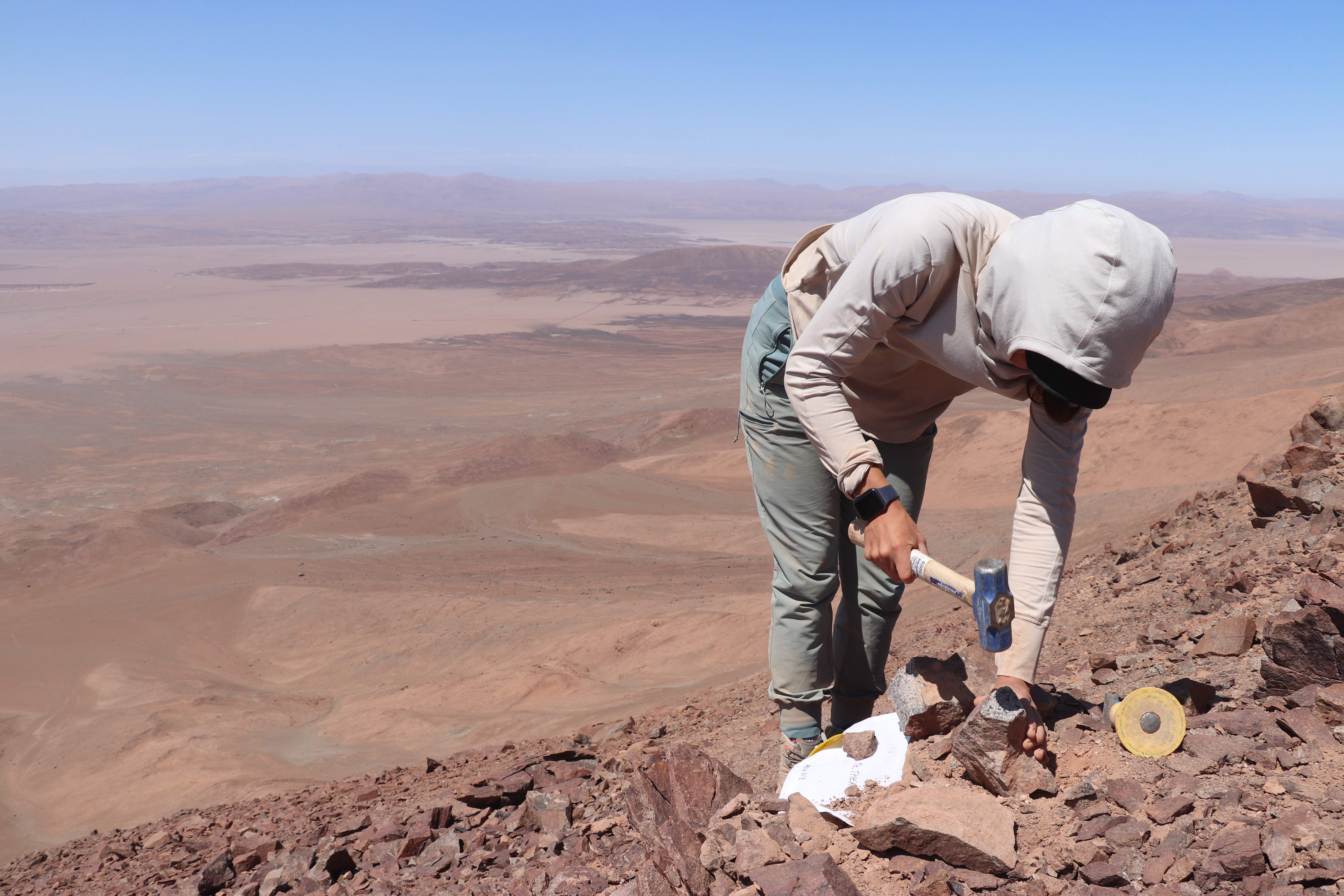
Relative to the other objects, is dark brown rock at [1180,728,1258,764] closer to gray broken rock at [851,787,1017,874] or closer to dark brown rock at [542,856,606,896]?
gray broken rock at [851,787,1017,874]

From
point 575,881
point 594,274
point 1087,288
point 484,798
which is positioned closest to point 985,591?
point 1087,288

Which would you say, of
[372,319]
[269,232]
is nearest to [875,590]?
[372,319]

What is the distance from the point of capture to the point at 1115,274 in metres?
1.63

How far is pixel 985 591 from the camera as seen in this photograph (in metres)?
1.86

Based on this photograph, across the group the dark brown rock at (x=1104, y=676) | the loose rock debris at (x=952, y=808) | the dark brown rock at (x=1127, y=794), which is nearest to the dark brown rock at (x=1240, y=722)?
the loose rock debris at (x=952, y=808)

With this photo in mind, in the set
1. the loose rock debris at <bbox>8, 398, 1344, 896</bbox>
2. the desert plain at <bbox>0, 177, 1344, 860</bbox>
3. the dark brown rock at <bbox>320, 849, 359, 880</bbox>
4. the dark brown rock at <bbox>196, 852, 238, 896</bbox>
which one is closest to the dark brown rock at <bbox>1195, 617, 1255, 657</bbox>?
the loose rock debris at <bbox>8, 398, 1344, 896</bbox>

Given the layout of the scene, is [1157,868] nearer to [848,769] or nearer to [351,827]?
[848,769]

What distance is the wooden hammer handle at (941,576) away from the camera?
1.90 m

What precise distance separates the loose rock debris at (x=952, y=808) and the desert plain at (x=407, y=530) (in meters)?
2.34

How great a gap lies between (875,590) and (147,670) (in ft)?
31.4

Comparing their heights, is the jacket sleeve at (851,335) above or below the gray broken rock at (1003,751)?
above

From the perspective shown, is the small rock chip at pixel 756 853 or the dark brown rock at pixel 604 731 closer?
the small rock chip at pixel 756 853

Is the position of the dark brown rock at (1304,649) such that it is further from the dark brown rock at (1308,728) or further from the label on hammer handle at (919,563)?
the label on hammer handle at (919,563)

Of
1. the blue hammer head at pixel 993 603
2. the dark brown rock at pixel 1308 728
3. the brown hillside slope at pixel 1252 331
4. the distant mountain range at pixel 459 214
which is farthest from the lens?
the distant mountain range at pixel 459 214
